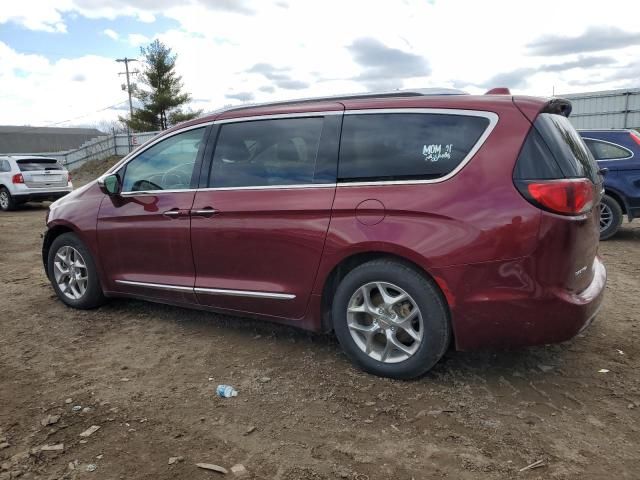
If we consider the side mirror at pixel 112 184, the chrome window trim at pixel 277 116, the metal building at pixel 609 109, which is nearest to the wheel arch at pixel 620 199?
the chrome window trim at pixel 277 116

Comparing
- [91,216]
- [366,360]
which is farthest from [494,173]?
[91,216]

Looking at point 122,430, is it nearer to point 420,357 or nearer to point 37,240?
point 420,357

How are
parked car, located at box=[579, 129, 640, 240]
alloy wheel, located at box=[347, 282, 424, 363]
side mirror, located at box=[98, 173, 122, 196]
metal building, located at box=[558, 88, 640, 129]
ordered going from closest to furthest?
alloy wheel, located at box=[347, 282, 424, 363] → side mirror, located at box=[98, 173, 122, 196] → parked car, located at box=[579, 129, 640, 240] → metal building, located at box=[558, 88, 640, 129]

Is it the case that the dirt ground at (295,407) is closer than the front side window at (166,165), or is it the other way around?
the dirt ground at (295,407)

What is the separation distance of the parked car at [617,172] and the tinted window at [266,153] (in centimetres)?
555

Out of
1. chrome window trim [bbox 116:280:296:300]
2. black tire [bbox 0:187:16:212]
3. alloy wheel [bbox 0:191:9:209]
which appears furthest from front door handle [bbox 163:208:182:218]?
alloy wheel [bbox 0:191:9:209]

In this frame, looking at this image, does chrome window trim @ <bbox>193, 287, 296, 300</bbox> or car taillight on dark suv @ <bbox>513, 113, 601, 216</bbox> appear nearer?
car taillight on dark suv @ <bbox>513, 113, 601, 216</bbox>

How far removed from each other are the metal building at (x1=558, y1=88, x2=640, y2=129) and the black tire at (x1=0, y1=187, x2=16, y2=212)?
55.5 feet

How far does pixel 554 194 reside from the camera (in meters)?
2.83

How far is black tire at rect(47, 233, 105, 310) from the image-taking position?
4.73 meters

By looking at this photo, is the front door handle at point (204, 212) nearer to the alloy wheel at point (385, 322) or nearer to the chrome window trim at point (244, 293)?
the chrome window trim at point (244, 293)

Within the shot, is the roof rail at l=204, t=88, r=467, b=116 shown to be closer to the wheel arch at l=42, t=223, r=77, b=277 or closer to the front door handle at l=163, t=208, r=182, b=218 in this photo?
the front door handle at l=163, t=208, r=182, b=218

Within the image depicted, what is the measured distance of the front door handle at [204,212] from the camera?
3830 mm

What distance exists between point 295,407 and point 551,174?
75.5 inches
